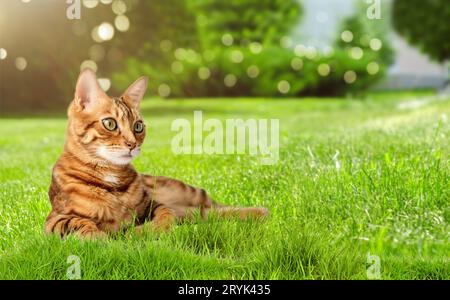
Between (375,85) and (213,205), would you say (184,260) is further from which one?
(375,85)

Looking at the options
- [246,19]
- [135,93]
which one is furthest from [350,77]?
[135,93]

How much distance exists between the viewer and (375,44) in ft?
53.5

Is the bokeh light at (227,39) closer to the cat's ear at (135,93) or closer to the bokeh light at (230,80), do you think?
the bokeh light at (230,80)

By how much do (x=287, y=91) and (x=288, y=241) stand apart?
14539mm

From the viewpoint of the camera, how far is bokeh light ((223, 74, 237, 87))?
16297 millimetres

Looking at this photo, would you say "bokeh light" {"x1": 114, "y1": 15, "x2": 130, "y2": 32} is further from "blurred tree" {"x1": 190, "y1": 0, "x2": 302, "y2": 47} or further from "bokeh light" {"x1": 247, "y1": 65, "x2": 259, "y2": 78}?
"bokeh light" {"x1": 247, "y1": 65, "x2": 259, "y2": 78}

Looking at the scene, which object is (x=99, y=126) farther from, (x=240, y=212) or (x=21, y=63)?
(x=21, y=63)

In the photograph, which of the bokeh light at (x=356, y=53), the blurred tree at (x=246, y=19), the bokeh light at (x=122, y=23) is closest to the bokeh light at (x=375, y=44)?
the bokeh light at (x=356, y=53)

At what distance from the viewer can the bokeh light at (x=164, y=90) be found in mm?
15141

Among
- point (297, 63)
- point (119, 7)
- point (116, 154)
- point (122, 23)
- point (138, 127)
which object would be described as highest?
point (119, 7)

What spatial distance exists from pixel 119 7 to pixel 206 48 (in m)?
4.10

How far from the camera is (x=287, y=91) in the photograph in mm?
17625

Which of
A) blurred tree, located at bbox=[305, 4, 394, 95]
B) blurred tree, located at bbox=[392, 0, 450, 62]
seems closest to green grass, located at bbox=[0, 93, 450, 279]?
blurred tree, located at bbox=[305, 4, 394, 95]

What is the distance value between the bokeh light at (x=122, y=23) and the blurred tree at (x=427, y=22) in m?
9.16
